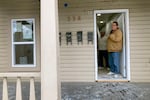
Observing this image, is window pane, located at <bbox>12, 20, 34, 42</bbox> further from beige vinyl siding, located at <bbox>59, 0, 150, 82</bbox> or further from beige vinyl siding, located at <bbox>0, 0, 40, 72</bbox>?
beige vinyl siding, located at <bbox>59, 0, 150, 82</bbox>

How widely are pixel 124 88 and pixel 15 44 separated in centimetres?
360

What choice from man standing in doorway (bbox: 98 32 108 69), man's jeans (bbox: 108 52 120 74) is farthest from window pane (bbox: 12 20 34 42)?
man standing in doorway (bbox: 98 32 108 69)

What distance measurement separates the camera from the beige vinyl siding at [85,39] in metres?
6.79

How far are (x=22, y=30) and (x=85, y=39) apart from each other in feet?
6.63

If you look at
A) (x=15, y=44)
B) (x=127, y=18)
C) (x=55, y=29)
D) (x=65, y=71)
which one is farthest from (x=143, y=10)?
(x=55, y=29)

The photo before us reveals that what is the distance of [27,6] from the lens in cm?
724

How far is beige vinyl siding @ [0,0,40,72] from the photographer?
7.21 metres

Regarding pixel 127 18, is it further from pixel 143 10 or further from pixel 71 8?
pixel 71 8

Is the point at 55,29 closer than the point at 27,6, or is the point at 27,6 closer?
the point at 55,29

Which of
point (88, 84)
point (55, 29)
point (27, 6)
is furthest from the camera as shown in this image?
point (27, 6)

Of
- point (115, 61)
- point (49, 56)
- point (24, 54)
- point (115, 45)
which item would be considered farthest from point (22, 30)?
point (49, 56)

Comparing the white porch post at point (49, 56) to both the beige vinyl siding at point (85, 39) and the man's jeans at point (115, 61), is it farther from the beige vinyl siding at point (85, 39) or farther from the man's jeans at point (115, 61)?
the man's jeans at point (115, 61)

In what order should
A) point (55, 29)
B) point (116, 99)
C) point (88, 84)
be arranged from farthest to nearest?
point (88, 84) < point (116, 99) < point (55, 29)

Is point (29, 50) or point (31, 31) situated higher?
point (31, 31)
